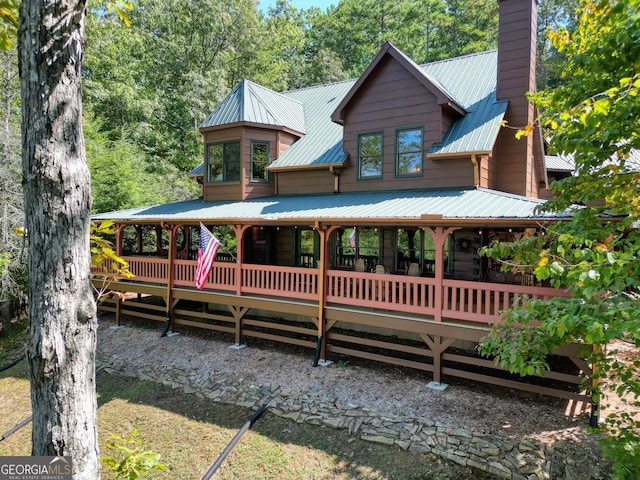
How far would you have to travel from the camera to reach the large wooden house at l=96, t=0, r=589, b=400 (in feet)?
26.8

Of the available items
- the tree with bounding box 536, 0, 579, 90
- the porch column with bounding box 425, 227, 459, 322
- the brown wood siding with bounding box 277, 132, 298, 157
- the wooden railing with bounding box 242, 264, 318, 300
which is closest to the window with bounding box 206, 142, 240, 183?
the brown wood siding with bounding box 277, 132, 298, 157

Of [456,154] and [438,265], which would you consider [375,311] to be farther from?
[456,154]

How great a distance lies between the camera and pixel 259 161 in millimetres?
14141

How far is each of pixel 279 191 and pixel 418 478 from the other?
1053 centimetres

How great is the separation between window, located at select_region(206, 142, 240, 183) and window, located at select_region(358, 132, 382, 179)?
4.66 m

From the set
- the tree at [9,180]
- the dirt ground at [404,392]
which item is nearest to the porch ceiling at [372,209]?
the tree at [9,180]

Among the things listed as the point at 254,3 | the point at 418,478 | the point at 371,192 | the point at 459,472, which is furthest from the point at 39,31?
the point at 254,3

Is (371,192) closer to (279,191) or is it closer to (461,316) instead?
(279,191)

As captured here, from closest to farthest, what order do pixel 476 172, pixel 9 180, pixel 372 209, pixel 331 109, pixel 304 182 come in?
pixel 372 209
pixel 476 172
pixel 9 180
pixel 304 182
pixel 331 109

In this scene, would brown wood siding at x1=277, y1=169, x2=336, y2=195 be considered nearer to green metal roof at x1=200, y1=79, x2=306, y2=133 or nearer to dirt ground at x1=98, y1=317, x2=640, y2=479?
green metal roof at x1=200, y1=79, x2=306, y2=133

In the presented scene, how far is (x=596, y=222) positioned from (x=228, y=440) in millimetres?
6720

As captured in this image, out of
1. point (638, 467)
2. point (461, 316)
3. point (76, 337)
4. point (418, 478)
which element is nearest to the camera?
point (76, 337)

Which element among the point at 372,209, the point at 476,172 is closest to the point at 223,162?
the point at 372,209

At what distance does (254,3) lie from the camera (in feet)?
101
